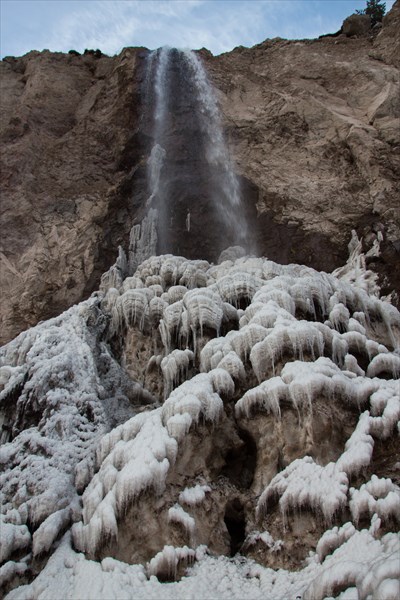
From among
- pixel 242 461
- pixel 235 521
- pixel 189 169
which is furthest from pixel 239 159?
pixel 235 521

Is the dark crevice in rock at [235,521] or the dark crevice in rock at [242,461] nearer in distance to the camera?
the dark crevice in rock at [235,521]

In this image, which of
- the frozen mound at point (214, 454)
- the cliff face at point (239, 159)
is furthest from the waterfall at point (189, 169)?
the frozen mound at point (214, 454)

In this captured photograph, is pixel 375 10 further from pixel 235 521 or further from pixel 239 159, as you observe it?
pixel 235 521

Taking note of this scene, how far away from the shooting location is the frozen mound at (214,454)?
7082mm

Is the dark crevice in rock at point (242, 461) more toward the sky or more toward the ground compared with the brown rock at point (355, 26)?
more toward the ground

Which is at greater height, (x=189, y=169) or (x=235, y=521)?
(x=189, y=169)

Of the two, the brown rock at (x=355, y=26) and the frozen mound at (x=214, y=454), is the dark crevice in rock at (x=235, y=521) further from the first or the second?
→ the brown rock at (x=355, y=26)

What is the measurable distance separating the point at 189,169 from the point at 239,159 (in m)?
1.50

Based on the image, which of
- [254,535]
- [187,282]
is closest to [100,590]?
[254,535]

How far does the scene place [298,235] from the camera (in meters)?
15.3

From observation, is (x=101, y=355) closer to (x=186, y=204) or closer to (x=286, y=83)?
(x=186, y=204)

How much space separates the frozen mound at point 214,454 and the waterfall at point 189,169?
14.0 feet

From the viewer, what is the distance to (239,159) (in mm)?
17312

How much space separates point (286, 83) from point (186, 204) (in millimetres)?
5951
